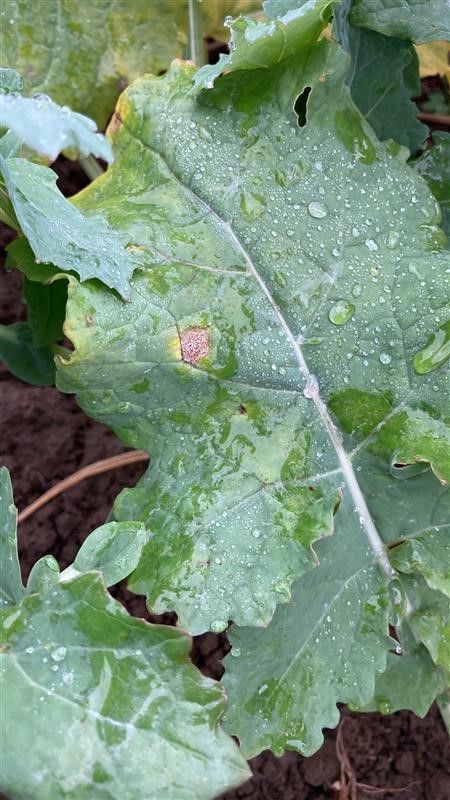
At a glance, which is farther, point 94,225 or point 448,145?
point 448,145

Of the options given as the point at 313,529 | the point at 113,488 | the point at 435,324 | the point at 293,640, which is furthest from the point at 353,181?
the point at 113,488

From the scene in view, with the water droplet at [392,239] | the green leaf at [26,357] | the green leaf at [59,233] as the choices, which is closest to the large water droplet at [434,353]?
the water droplet at [392,239]

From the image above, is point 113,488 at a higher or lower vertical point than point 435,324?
lower

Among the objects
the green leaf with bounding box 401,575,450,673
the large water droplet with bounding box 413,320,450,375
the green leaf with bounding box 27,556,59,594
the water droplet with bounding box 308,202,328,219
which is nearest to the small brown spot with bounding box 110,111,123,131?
the water droplet with bounding box 308,202,328,219

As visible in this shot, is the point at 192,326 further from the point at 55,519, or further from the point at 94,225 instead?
the point at 55,519

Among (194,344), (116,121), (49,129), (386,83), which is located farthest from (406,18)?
(49,129)

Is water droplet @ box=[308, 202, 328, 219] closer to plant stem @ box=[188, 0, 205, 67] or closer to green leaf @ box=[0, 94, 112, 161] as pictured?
green leaf @ box=[0, 94, 112, 161]

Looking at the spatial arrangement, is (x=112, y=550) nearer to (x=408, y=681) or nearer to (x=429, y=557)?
(x=429, y=557)
